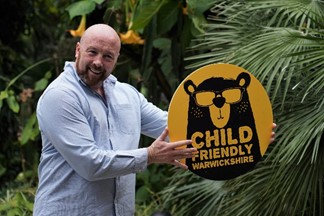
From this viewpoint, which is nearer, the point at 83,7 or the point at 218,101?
the point at 218,101

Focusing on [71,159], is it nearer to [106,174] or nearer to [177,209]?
[106,174]

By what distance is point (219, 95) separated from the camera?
2.96m

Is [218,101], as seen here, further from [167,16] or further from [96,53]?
[167,16]

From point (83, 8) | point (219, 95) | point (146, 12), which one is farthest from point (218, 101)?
point (83, 8)

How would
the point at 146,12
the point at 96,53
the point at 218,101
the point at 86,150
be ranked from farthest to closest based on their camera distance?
1. the point at 146,12
2. the point at 218,101
3. the point at 96,53
4. the point at 86,150

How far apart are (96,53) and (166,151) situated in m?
0.43

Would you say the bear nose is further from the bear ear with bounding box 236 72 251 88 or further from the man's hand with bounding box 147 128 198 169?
the man's hand with bounding box 147 128 198 169

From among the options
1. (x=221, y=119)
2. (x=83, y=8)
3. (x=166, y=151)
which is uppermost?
(x=83, y=8)

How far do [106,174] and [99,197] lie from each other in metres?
0.14

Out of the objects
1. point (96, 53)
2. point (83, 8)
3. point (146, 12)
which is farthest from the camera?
point (83, 8)

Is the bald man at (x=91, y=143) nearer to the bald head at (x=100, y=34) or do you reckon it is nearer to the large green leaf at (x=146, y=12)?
the bald head at (x=100, y=34)

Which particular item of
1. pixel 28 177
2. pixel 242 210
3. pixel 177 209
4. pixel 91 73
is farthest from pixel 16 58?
pixel 91 73

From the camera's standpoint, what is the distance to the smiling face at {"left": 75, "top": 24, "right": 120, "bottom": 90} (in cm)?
285

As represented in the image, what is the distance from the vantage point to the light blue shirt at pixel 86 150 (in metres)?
2.76
